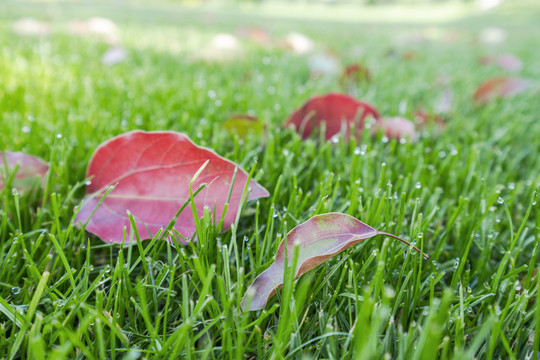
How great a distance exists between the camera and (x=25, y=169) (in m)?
0.77

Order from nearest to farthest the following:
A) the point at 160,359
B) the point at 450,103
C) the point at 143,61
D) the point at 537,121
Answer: the point at 160,359 → the point at 537,121 → the point at 450,103 → the point at 143,61

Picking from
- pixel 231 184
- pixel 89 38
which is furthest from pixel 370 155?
pixel 89 38

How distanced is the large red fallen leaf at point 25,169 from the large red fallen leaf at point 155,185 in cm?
12

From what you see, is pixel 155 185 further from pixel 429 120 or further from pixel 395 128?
pixel 429 120

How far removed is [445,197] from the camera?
0.88 meters

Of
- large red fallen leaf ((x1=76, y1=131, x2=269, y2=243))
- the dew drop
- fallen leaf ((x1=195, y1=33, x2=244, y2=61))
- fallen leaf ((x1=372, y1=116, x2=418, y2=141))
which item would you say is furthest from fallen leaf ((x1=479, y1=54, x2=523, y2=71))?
the dew drop

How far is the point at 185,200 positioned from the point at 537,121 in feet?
4.25

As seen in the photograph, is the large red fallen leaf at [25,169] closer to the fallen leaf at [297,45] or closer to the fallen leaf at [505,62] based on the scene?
the fallen leaf at [297,45]

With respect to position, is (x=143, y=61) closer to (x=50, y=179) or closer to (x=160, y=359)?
(x=50, y=179)

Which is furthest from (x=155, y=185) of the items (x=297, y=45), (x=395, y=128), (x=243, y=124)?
(x=297, y=45)

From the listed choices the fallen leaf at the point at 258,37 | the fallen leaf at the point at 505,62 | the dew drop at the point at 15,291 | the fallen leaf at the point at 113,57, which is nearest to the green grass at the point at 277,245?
the dew drop at the point at 15,291

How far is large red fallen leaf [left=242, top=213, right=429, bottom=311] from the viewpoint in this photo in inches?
20.7

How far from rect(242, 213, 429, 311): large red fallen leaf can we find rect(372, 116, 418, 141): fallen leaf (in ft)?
2.04

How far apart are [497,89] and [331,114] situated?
97 cm
